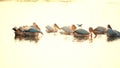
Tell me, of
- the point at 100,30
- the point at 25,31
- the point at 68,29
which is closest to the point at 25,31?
the point at 25,31

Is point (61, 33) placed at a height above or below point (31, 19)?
below

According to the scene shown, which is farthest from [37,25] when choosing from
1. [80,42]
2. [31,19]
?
[80,42]

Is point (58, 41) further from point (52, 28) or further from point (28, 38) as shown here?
point (28, 38)

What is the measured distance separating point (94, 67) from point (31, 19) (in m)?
0.60

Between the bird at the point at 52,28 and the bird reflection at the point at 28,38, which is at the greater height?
the bird at the point at 52,28

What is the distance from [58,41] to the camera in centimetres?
155

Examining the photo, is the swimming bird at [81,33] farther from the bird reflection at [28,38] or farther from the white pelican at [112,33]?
the bird reflection at [28,38]

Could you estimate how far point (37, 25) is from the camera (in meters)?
1.57

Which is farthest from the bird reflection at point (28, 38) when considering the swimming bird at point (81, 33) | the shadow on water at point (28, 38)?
the swimming bird at point (81, 33)

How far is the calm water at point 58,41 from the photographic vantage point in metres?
1.54

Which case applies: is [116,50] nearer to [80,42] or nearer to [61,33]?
[80,42]

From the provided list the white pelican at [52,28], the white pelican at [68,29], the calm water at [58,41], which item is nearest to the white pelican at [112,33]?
the calm water at [58,41]

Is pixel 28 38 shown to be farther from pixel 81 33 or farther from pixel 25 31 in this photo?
pixel 81 33

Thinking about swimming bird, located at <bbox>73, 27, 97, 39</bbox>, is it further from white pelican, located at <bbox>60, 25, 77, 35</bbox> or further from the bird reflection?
the bird reflection
